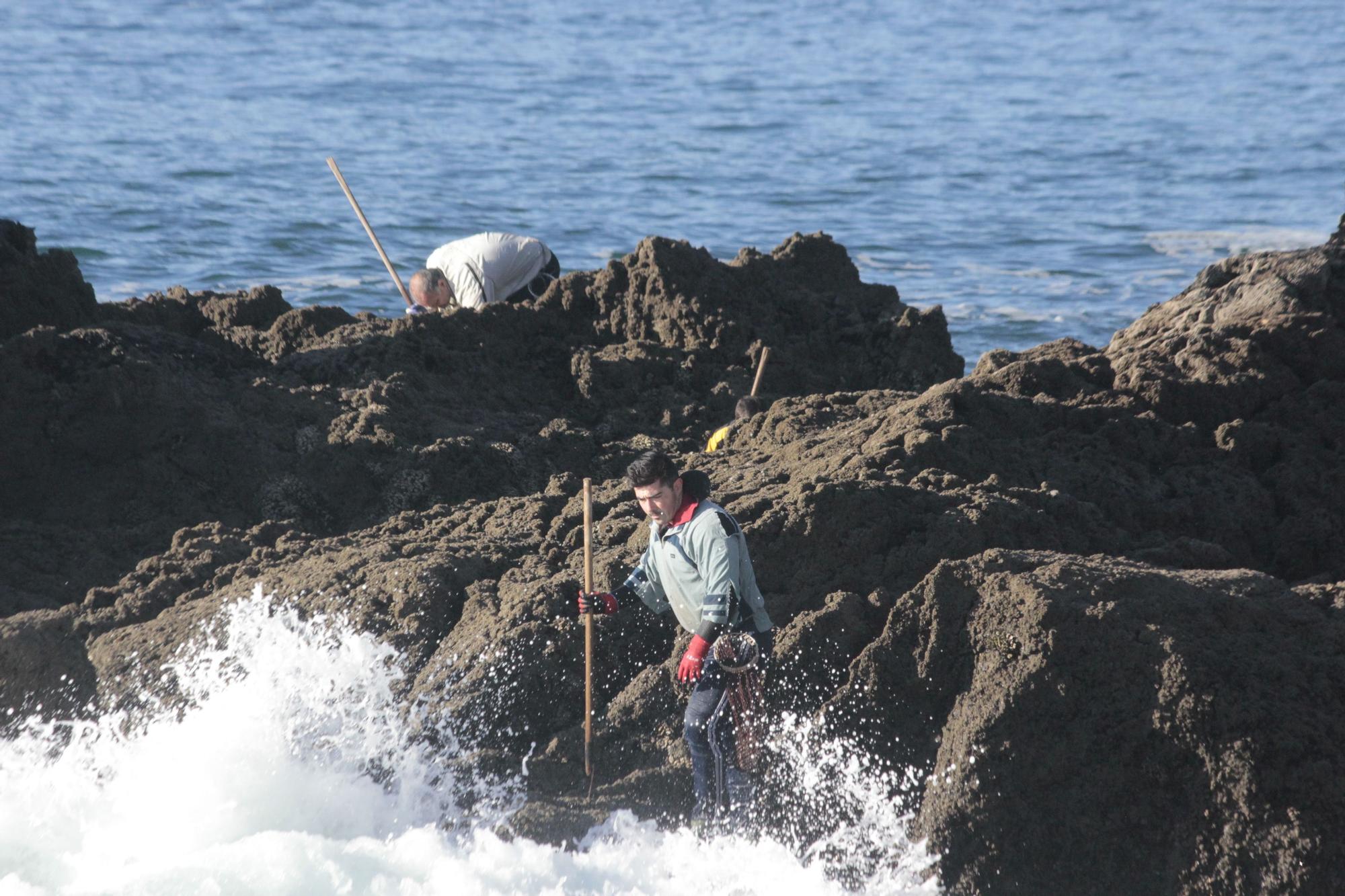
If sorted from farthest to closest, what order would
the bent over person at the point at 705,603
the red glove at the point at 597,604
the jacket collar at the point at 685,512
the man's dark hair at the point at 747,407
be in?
the man's dark hair at the point at 747,407 < the red glove at the point at 597,604 < the jacket collar at the point at 685,512 < the bent over person at the point at 705,603

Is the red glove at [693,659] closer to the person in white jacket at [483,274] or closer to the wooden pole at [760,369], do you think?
the wooden pole at [760,369]

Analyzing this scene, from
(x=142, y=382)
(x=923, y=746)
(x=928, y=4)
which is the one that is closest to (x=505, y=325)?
(x=142, y=382)

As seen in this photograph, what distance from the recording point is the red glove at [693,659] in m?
5.39

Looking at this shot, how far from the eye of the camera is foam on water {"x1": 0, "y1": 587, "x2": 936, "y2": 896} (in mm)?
Result: 5715

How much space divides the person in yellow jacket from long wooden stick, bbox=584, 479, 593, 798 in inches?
121

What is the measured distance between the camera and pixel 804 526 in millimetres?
6539

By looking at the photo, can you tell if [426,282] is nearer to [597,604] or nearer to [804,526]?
[804,526]

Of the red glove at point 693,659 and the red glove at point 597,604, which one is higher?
the red glove at point 597,604

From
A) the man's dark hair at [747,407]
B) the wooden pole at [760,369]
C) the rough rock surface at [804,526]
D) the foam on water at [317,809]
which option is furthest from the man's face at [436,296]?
the foam on water at [317,809]

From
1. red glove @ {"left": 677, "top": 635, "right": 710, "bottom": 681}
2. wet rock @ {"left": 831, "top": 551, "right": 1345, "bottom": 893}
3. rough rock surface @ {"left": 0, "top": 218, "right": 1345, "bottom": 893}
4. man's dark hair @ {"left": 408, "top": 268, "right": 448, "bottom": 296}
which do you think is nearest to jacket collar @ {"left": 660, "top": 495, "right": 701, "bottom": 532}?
red glove @ {"left": 677, "top": 635, "right": 710, "bottom": 681}

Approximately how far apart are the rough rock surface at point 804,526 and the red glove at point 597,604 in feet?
1.86

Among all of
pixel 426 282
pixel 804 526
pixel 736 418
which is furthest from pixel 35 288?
pixel 804 526

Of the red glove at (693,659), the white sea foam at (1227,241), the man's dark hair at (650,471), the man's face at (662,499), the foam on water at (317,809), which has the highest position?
the man's dark hair at (650,471)

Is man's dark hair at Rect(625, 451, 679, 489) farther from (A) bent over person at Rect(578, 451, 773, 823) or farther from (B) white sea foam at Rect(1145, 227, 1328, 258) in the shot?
(B) white sea foam at Rect(1145, 227, 1328, 258)
